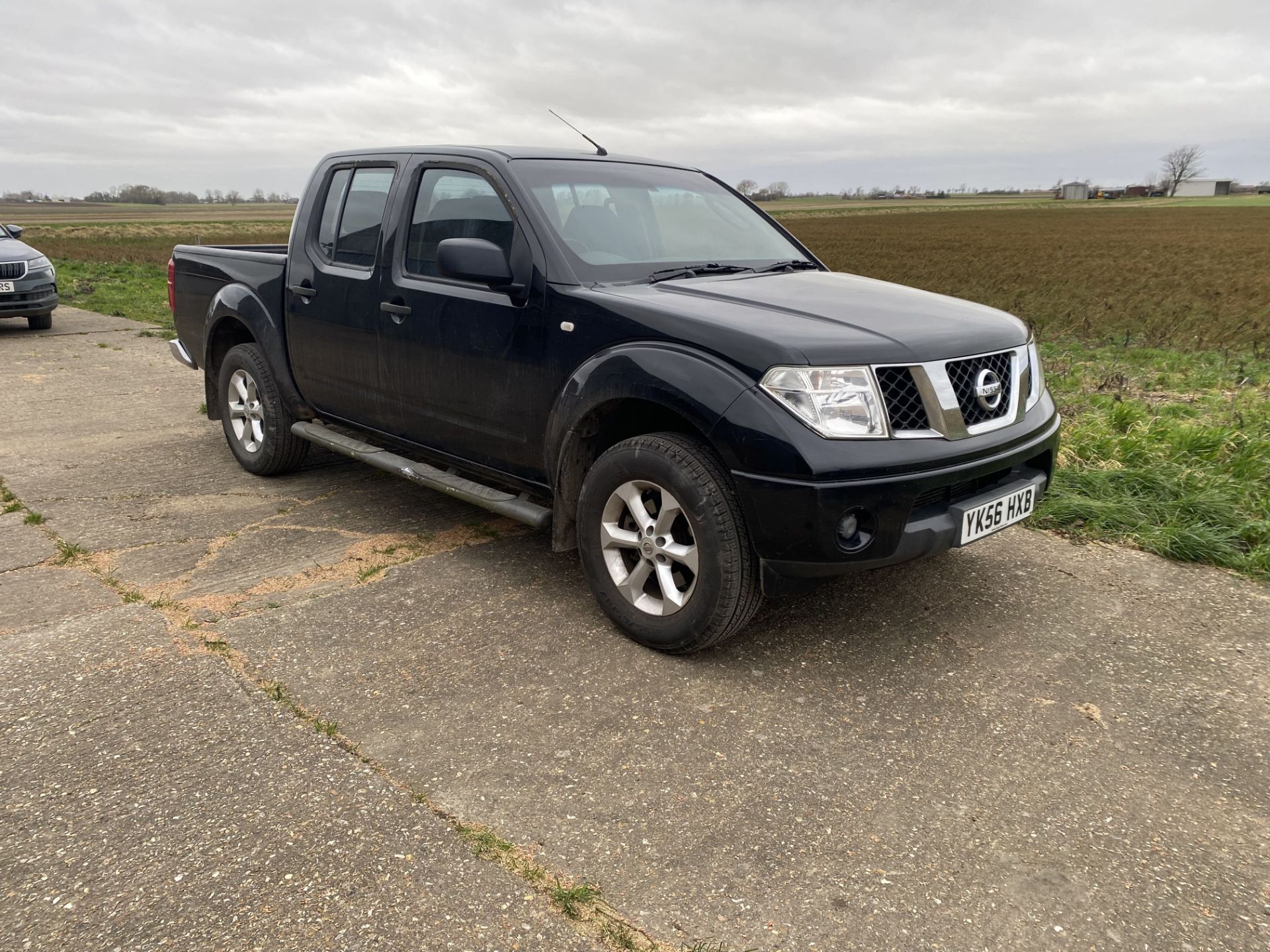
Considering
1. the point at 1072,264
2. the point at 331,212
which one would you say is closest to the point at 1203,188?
the point at 1072,264

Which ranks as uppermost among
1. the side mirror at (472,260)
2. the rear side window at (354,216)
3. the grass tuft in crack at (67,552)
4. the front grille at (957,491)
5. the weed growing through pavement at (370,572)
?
the rear side window at (354,216)

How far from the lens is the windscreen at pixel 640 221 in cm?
376

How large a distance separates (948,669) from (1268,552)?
2001 millimetres

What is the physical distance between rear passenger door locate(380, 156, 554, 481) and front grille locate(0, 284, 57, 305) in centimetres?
921

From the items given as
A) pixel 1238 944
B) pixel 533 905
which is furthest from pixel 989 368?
pixel 533 905

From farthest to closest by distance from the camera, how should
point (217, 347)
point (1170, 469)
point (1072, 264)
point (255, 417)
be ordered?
1. point (1072, 264)
2. point (217, 347)
3. point (255, 417)
4. point (1170, 469)

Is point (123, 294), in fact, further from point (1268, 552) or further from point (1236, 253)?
point (1236, 253)

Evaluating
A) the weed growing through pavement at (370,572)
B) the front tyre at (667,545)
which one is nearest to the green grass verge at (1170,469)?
the front tyre at (667,545)

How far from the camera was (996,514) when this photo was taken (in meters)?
3.29

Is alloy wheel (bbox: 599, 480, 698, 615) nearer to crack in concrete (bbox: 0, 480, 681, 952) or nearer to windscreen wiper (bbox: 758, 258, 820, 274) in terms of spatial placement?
crack in concrete (bbox: 0, 480, 681, 952)

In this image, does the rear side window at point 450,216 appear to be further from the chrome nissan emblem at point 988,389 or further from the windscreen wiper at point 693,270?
the chrome nissan emblem at point 988,389

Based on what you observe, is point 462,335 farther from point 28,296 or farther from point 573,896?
point 28,296

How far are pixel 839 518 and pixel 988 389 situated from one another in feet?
2.64

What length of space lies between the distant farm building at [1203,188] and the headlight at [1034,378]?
138 meters
